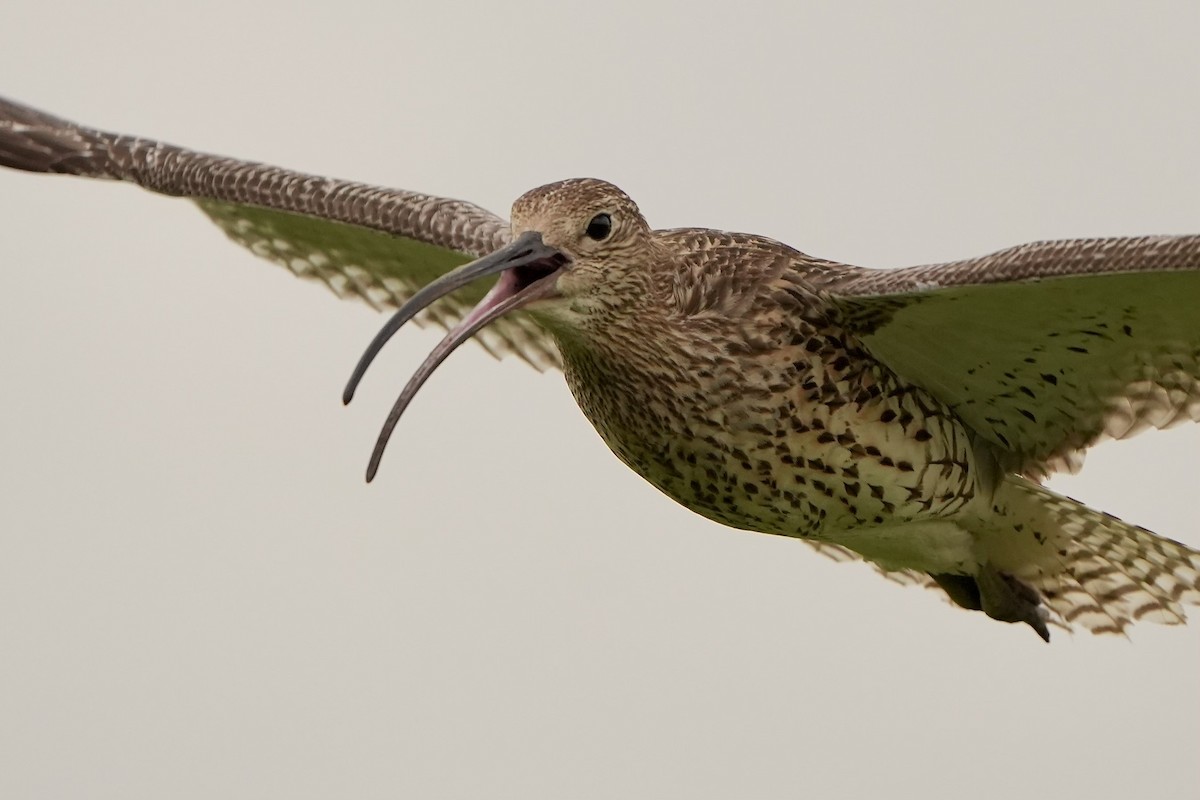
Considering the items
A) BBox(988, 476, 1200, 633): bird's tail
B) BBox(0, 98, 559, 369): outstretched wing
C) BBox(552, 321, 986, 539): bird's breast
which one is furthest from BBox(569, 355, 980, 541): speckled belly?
BBox(0, 98, 559, 369): outstretched wing

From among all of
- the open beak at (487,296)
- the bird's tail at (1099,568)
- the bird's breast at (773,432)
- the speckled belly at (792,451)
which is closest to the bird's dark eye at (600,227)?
the open beak at (487,296)

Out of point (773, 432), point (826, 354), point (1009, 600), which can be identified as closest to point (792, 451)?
point (773, 432)

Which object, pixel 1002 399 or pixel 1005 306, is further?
pixel 1002 399

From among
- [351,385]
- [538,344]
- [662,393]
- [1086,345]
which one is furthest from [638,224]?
[538,344]

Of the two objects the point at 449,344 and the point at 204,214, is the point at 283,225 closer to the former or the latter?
the point at 204,214

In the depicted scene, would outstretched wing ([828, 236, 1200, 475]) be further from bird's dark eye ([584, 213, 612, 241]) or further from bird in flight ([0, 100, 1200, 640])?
bird's dark eye ([584, 213, 612, 241])

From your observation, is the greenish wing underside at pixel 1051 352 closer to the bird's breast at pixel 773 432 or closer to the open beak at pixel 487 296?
the bird's breast at pixel 773 432
